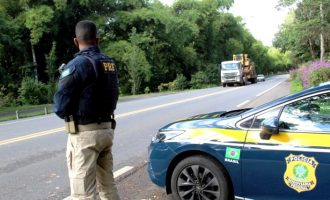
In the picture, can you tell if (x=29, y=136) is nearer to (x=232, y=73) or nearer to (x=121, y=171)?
(x=121, y=171)

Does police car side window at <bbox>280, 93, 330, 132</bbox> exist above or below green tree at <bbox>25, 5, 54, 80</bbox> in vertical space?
below

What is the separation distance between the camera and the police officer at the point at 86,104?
148 inches

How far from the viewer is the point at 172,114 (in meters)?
16.7

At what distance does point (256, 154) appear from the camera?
4.56 meters

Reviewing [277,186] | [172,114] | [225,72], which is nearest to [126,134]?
[172,114]

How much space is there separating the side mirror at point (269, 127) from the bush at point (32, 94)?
3049 cm

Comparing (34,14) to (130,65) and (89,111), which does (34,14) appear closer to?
(130,65)

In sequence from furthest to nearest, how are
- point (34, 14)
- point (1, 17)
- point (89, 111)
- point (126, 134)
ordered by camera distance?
point (34, 14) < point (1, 17) < point (126, 134) < point (89, 111)

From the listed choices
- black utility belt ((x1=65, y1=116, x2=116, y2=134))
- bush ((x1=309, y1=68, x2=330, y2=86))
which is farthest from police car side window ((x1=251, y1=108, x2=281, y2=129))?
bush ((x1=309, y1=68, x2=330, y2=86))

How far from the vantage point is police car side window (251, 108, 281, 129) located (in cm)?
466

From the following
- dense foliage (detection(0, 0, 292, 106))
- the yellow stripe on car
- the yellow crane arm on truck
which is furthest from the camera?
the yellow crane arm on truck

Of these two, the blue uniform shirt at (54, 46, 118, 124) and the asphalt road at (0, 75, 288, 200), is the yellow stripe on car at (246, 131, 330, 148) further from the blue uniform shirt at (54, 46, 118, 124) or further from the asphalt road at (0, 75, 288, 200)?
the asphalt road at (0, 75, 288, 200)

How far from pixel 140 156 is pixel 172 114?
26.0ft

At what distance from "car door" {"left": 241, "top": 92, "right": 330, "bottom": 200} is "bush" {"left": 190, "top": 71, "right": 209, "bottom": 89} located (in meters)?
54.0
